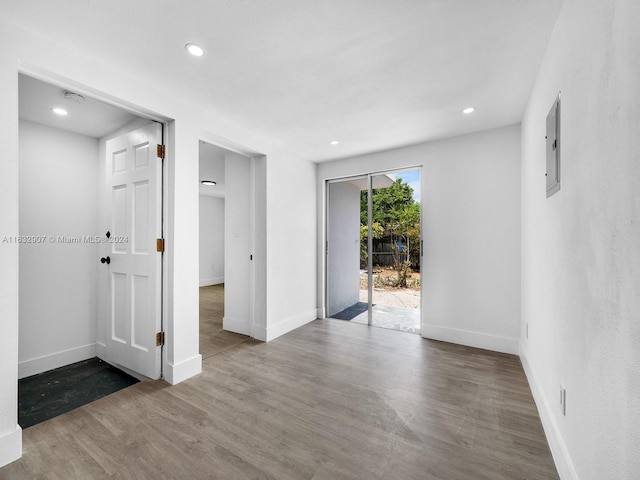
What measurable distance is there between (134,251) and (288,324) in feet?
6.60

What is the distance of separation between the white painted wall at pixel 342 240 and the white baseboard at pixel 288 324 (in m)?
0.36

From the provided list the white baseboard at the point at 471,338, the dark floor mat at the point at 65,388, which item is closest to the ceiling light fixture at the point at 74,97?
the dark floor mat at the point at 65,388

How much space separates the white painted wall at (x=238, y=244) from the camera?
149 inches

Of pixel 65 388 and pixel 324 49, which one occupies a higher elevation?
pixel 324 49

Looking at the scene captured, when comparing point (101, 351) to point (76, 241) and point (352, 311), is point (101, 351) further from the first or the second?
point (352, 311)

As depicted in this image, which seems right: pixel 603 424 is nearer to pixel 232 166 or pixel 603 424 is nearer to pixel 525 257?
pixel 525 257

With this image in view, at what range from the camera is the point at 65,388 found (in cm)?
244

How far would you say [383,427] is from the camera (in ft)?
6.15

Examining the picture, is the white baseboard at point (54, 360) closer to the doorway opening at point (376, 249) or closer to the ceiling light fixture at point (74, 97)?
the ceiling light fixture at point (74, 97)

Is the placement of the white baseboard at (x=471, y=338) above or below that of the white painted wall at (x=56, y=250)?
below

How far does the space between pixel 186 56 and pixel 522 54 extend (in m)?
2.21

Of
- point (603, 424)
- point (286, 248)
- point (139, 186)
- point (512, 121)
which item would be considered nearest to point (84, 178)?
point (139, 186)

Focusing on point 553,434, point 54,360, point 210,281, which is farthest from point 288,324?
point 210,281

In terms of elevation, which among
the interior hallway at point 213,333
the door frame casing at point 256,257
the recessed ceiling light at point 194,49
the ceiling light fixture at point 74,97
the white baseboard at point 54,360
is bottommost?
the interior hallway at point 213,333
